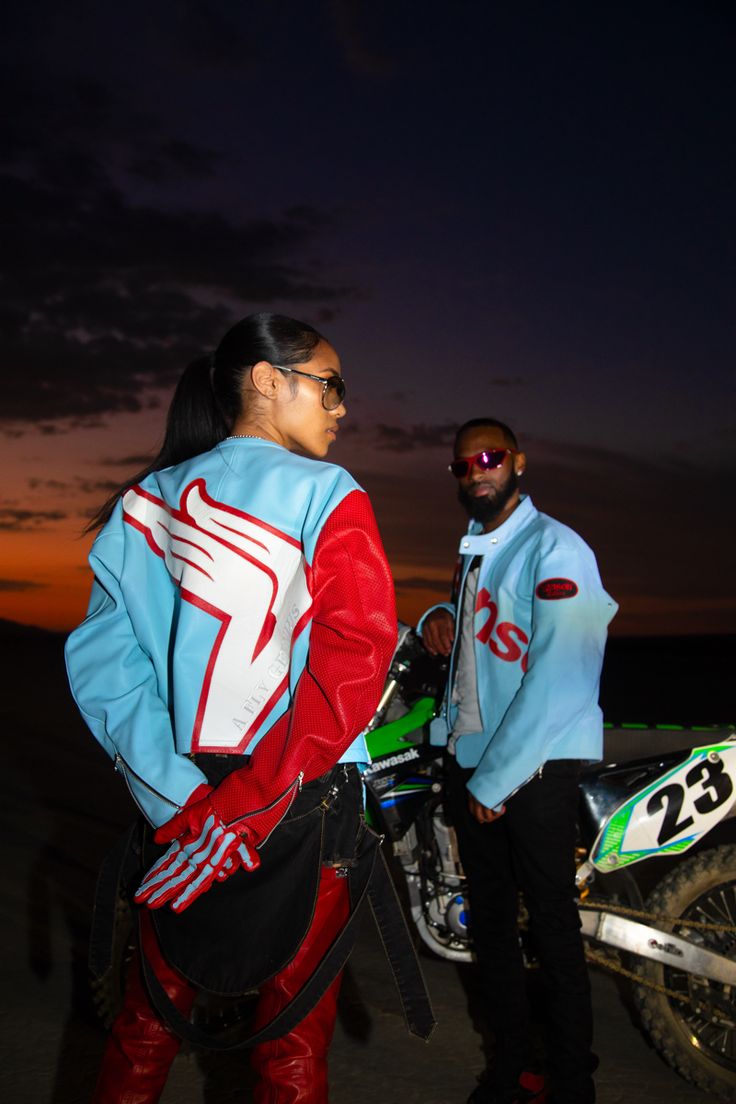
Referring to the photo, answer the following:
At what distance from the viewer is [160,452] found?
2.18 m

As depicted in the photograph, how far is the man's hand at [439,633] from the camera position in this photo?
339cm

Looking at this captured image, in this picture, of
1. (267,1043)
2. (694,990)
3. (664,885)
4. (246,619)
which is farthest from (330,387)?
(694,990)

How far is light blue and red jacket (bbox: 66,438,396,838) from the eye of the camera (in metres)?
1.74

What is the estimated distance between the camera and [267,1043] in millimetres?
1790

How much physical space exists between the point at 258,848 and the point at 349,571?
53 centimetres

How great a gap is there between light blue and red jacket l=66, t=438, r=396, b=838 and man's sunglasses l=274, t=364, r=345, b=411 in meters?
0.18

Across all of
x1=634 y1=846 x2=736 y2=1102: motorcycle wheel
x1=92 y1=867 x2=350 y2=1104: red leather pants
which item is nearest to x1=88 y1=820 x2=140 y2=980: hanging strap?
x1=92 y1=867 x2=350 y2=1104: red leather pants

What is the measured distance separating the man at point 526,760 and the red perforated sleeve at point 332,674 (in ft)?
3.68

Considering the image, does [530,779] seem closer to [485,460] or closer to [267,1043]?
[485,460]

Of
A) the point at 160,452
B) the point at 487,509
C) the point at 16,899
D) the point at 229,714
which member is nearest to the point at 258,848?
the point at 229,714

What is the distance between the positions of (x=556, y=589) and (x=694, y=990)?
4.93 ft

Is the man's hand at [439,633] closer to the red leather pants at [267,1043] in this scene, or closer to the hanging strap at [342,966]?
the hanging strap at [342,966]

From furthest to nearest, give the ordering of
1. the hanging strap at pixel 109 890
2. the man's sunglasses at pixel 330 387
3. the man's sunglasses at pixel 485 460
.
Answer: the man's sunglasses at pixel 485 460 < the hanging strap at pixel 109 890 < the man's sunglasses at pixel 330 387

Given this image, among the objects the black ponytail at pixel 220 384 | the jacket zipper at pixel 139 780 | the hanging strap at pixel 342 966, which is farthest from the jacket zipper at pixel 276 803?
the black ponytail at pixel 220 384
